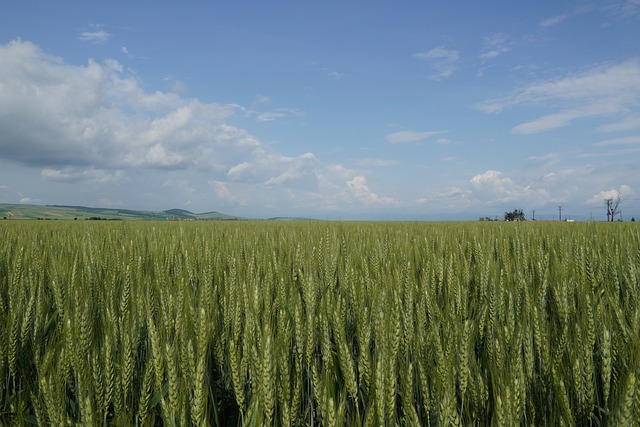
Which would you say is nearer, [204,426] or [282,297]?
[204,426]

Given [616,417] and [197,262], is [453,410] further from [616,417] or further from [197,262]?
[197,262]

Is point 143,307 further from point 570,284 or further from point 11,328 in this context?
point 570,284

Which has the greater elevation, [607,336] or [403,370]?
→ [607,336]

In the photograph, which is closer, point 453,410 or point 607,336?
point 453,410

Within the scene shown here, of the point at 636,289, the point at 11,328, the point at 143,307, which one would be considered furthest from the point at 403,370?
the point at 636,289

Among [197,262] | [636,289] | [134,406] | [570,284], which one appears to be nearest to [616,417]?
[570,284]

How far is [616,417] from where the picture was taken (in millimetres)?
924

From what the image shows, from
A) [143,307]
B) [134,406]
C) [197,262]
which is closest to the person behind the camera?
[134,406]

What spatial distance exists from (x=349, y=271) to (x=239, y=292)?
1.99 feet

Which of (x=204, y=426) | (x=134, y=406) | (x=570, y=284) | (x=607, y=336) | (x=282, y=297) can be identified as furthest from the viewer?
(x=570, y=284)

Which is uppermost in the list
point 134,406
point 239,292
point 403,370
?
point 239,292

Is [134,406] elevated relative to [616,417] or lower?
lower

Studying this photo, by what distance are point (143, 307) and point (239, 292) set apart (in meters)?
0.43

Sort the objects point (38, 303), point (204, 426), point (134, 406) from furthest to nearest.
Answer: point (38, 303) → point (134, 406) → point (204, 426)
